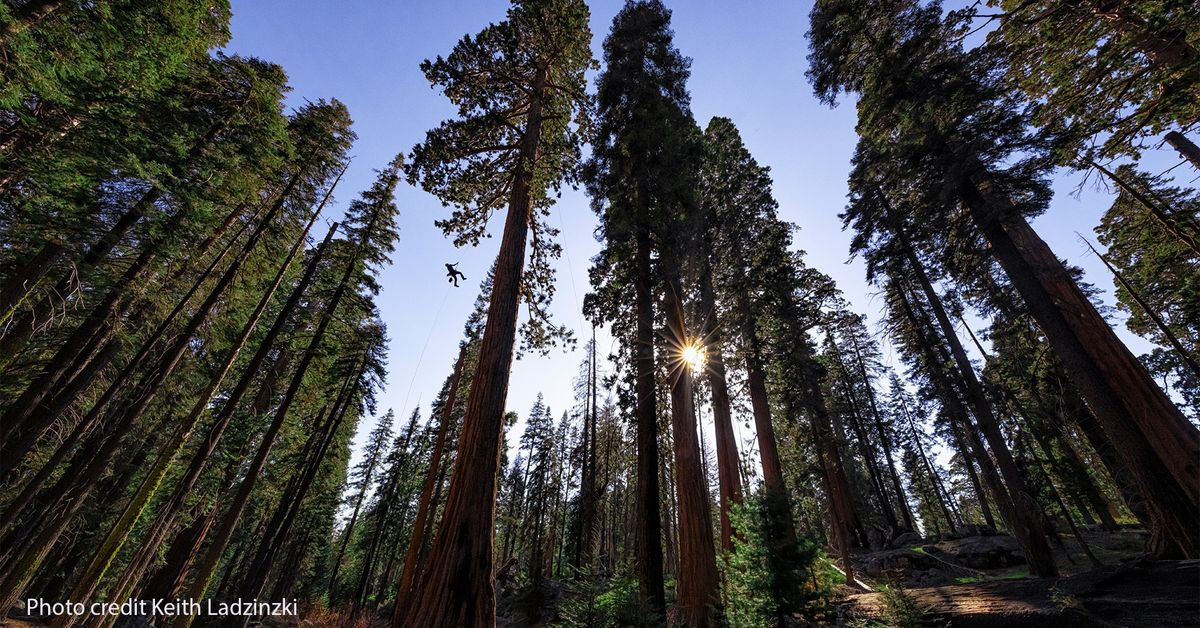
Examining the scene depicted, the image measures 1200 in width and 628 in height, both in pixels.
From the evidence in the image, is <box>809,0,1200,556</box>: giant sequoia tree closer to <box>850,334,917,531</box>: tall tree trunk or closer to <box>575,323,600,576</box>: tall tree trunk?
<box>575,323,600,576</box>: tall tree trunk

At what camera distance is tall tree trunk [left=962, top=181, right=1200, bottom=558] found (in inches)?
271

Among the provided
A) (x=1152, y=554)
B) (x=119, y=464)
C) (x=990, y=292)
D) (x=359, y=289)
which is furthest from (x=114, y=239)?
(x=990, y=292)

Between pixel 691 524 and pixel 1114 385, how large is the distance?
31.2 feet

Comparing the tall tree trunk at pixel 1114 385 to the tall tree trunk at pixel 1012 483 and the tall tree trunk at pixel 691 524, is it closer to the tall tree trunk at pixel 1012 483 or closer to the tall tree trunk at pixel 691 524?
the tall tree trunk at pixel 1012 483

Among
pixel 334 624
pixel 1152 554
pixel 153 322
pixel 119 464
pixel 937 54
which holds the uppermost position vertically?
pixel 937 54

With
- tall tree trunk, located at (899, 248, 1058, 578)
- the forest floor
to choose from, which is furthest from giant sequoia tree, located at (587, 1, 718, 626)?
tall tree trunk, located at (899, 248, 1058, 578)

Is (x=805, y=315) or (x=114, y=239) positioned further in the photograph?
(x=805, y=315)

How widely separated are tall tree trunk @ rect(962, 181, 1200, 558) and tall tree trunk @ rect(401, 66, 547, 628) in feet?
37.3

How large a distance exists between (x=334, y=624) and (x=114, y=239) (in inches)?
825

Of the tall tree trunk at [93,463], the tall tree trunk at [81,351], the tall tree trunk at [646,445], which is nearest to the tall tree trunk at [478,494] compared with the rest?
the tall tree trunk at [646,445]

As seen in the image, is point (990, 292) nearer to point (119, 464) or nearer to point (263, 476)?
point (263, 476)

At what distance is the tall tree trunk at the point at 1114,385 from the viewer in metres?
6.88

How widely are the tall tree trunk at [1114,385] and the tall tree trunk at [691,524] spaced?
7.87 m

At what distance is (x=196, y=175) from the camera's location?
11.1 m
